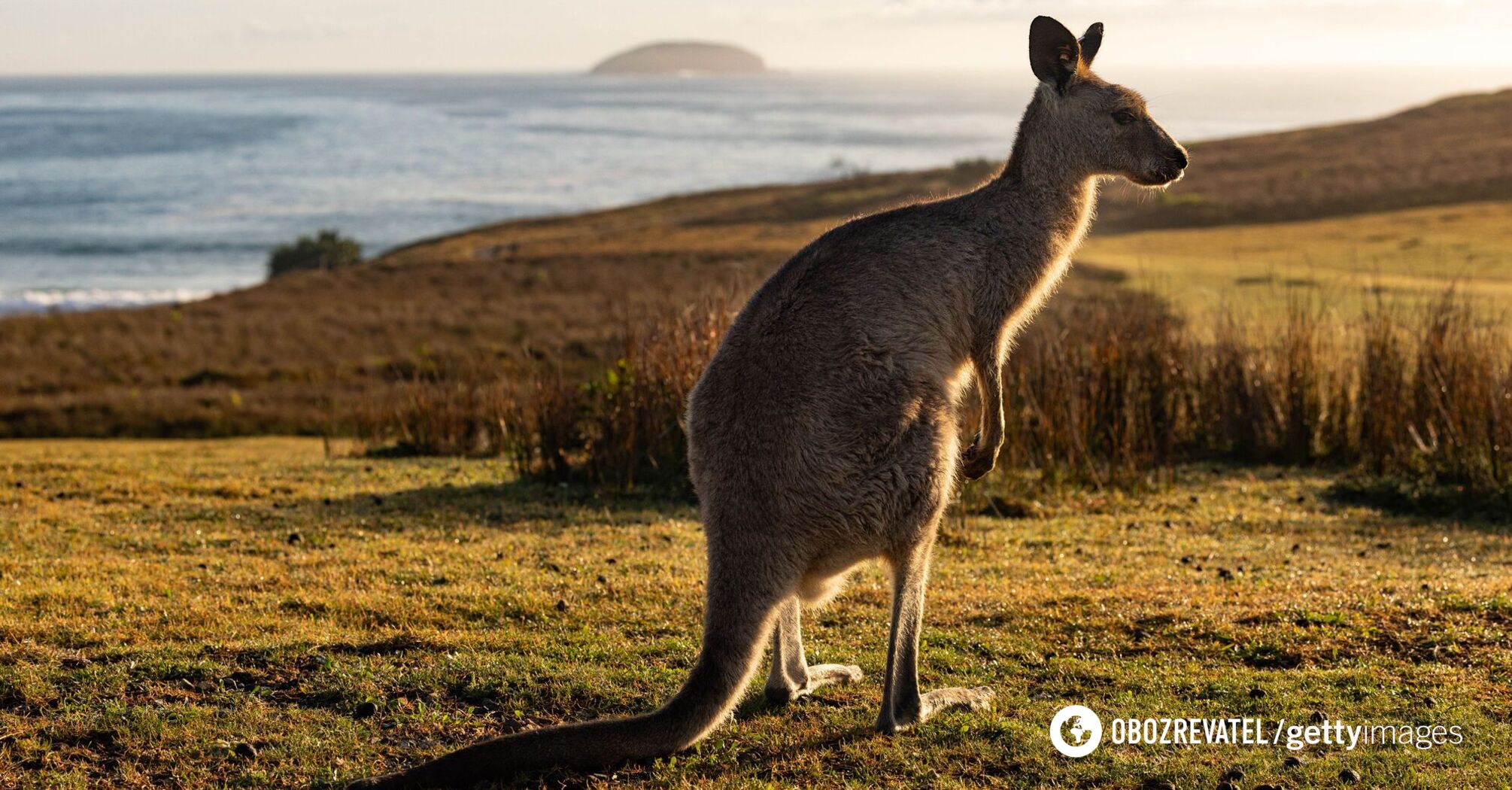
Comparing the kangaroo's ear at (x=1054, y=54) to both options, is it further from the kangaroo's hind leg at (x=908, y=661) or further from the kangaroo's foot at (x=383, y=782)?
the kangaroo's foot at (x=383, y=782)

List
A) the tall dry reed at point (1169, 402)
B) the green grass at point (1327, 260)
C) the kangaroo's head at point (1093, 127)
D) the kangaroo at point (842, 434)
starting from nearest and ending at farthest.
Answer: the kangaroo at point (842, 434)
the kangaroo's head at point (1093, 127)
the tall dry reed at point (1169, 402)
the green grass at point (1327, 260)

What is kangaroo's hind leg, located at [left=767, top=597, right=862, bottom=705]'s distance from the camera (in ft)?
16.0

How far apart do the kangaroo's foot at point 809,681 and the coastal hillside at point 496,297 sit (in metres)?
2.58

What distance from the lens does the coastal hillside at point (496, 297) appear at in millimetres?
19531

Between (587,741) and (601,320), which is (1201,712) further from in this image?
(601,320)

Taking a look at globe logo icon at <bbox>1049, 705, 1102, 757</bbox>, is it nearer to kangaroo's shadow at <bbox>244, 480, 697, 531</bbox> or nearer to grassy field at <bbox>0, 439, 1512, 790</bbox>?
grassy field at <bbox>0, 439, 1512, 790</bbox>

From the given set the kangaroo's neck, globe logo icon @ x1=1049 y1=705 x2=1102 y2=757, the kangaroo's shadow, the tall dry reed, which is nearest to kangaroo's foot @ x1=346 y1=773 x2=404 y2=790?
globe logo icon @ x1=1049 y1=705 x2=1102 y2=757

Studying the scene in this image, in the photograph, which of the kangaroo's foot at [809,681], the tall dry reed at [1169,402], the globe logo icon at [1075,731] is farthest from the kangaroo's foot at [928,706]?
the tall dry reed at [1169,402]

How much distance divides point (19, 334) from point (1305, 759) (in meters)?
28.2

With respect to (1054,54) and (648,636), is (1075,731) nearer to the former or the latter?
(648,636)

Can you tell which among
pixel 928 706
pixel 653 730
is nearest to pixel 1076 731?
pixel 928 706

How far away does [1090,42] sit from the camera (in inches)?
216

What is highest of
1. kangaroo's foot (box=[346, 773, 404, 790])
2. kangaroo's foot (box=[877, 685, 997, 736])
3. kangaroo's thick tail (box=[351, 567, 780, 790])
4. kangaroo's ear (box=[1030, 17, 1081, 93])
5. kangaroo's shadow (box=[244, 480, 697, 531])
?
kangaroo's ear (box=[1030, 17, 1081, 93])

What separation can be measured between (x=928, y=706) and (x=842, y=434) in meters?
1.23
